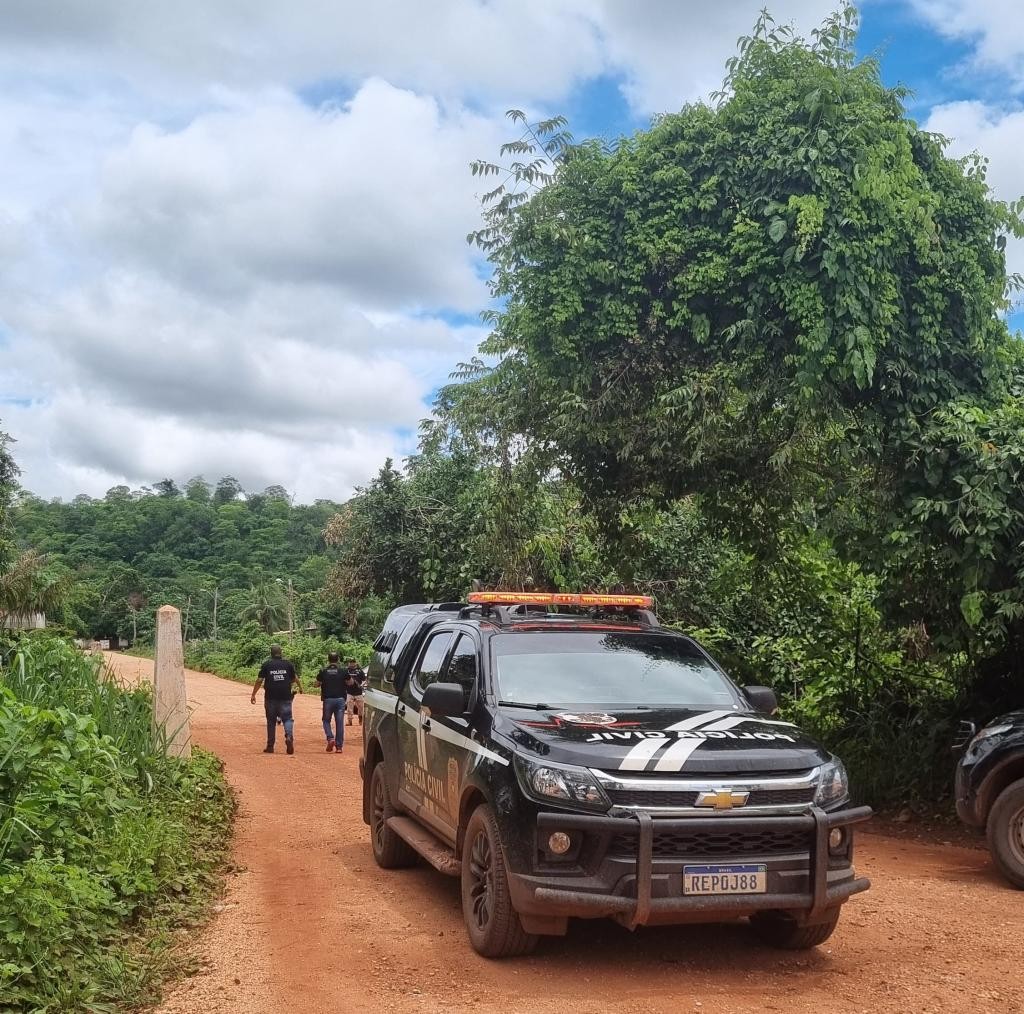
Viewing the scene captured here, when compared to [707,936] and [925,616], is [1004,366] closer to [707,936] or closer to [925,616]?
[925,616]

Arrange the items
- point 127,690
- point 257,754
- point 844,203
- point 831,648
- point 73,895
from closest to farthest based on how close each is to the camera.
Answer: point 73,895, point 844,203, point 127,690, point 831,648, point 257,754

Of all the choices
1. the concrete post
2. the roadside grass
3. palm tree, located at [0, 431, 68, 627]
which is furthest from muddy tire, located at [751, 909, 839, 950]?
palm tree, located at [0, 431, 68, 627]

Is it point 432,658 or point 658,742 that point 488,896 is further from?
point 432,658

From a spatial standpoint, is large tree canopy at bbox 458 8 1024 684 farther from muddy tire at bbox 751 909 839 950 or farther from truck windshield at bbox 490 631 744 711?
muddy tire at bbox 751 909 839 950

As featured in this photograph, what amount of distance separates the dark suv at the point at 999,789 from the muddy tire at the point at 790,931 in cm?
256

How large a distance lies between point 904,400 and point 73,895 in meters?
8.12

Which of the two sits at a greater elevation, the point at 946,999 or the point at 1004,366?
the point at 1004,366

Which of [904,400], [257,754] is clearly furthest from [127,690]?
[904,400]

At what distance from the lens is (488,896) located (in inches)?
226

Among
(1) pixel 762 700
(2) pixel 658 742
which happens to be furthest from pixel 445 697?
(1) pixel 762 700

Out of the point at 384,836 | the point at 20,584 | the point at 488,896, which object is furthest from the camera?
the point at 20,584

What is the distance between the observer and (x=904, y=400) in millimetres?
10406

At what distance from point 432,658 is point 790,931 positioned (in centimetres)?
314

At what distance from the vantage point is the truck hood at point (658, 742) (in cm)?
541
